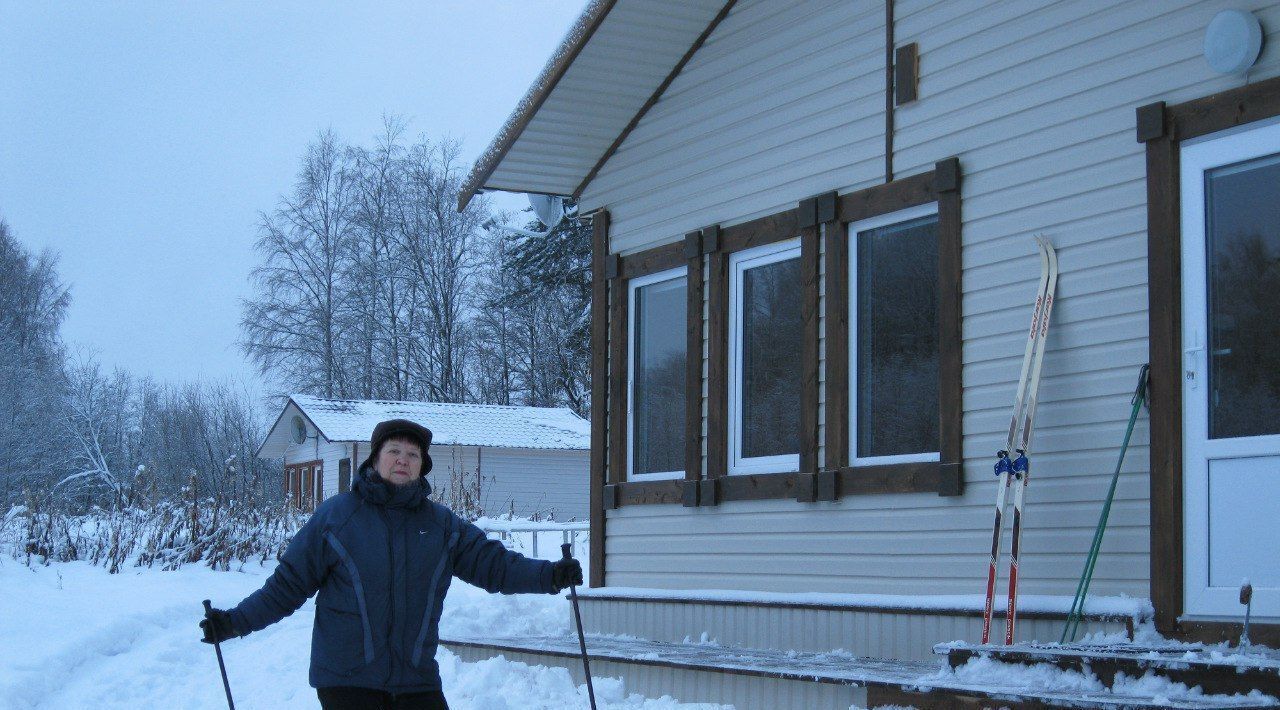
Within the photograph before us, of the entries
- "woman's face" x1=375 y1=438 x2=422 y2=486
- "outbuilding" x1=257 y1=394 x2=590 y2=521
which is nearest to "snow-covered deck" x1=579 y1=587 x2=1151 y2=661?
"woman's face" x1=375 y1=438 x2=422 y2=486

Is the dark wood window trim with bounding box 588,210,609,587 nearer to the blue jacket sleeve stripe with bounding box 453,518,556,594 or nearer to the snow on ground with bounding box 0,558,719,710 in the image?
the snow on ground with bounding box 0,558,719,710

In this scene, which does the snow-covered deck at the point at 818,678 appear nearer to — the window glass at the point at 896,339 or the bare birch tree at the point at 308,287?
the window glass at the point at 896,339

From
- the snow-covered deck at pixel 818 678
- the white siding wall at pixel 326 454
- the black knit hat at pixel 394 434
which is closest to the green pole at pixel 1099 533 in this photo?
the snow-covered deck at pixel 818 678

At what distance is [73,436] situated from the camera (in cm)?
4150

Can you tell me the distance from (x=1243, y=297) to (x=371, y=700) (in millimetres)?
3751

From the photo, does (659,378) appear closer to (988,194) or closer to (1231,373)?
(988,194)

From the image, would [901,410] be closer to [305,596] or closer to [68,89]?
[305,596]

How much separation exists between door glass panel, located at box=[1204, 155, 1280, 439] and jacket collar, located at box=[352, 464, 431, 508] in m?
3.25

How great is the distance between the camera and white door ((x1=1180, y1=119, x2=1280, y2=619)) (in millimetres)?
5875

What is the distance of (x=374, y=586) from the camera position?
4922 millimetres

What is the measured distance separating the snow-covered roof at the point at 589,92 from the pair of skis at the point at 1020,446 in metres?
3.41

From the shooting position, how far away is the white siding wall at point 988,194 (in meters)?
6.57

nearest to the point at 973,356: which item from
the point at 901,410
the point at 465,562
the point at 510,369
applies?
the point at 901,410

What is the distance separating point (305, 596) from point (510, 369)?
37.9 m
